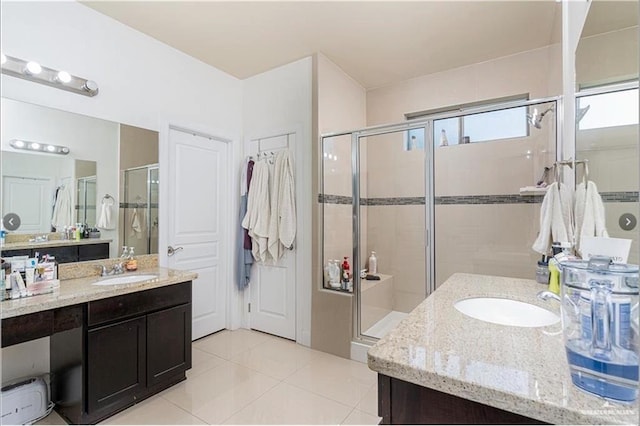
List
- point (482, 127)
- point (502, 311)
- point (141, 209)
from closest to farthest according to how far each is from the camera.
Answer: point (502, 311), point (141, 209), point (482, 127)

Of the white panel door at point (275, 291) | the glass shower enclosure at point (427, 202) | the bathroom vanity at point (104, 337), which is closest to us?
the bathroom vanity at point (104, 337)

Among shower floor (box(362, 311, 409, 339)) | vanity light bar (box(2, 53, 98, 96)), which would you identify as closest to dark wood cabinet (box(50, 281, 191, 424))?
vanity light bar (box(2, 53, 98, 96))

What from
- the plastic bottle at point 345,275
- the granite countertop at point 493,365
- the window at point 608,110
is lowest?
the plastic bottle at point 345,275

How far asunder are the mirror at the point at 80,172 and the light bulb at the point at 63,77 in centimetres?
21

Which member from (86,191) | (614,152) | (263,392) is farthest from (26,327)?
(614,152)

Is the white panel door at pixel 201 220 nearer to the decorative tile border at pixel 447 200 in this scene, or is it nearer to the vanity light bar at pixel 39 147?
the vanity light bar at pixel 39 147

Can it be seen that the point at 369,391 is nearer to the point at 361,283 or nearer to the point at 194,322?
the point at 361,283

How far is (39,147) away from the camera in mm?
1979

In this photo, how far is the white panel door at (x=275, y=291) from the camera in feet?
10.0

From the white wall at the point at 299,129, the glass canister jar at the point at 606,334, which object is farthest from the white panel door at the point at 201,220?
the glass canister jar at the point at 606,334

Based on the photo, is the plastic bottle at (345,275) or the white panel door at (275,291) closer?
the plastic bottle at (345,275)

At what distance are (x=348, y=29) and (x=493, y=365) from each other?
260 centimetres

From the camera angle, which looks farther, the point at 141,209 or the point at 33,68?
the point at 141,209

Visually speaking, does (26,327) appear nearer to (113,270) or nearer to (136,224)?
(113,270)
